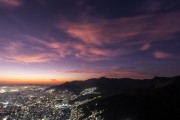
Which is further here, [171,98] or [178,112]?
[171,98]

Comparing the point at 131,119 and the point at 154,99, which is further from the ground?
the point at 154,99

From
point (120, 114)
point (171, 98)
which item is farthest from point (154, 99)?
point (120, 114)

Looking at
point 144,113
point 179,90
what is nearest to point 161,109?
point 144,113

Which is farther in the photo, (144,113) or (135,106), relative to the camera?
(135,106)

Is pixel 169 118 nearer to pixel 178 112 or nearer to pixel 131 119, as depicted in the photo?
pixel 178 112

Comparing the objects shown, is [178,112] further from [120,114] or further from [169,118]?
[120,114]

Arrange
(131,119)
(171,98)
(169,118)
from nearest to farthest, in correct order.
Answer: (169,118) < (131,119) < (171,98)

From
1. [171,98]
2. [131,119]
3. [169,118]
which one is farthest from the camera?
[171,98]

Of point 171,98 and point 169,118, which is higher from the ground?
point 171,98
